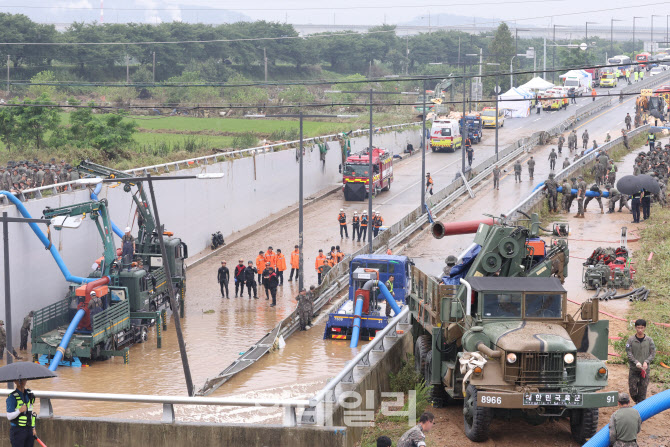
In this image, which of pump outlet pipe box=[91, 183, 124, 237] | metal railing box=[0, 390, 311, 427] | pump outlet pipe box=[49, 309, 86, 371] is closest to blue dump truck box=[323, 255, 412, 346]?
pump outlet pipe box=[49, 309, 86, 371]

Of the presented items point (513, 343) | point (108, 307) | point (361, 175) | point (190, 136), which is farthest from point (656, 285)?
point (190, 136)

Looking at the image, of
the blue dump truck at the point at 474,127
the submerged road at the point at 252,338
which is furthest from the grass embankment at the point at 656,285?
the blue dump truck at the point at 474,127

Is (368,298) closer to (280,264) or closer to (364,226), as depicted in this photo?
(280,264)

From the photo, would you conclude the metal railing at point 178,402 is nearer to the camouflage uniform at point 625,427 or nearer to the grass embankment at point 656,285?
the camouflage uniform at point 625,427

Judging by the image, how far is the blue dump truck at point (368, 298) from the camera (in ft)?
95.5

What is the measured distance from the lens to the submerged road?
2414 centimetres

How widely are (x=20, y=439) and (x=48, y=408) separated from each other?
92 cm

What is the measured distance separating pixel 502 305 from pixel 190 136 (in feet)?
182

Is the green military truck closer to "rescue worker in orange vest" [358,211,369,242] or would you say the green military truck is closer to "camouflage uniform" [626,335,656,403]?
"rescue worker in orange vest" [358,211,369,242]

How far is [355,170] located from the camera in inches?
2158

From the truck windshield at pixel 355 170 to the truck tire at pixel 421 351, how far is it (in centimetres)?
3589

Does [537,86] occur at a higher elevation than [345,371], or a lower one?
higher

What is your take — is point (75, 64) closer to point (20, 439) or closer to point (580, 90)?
point (580, 90)

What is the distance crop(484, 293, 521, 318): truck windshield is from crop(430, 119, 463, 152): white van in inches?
2155
